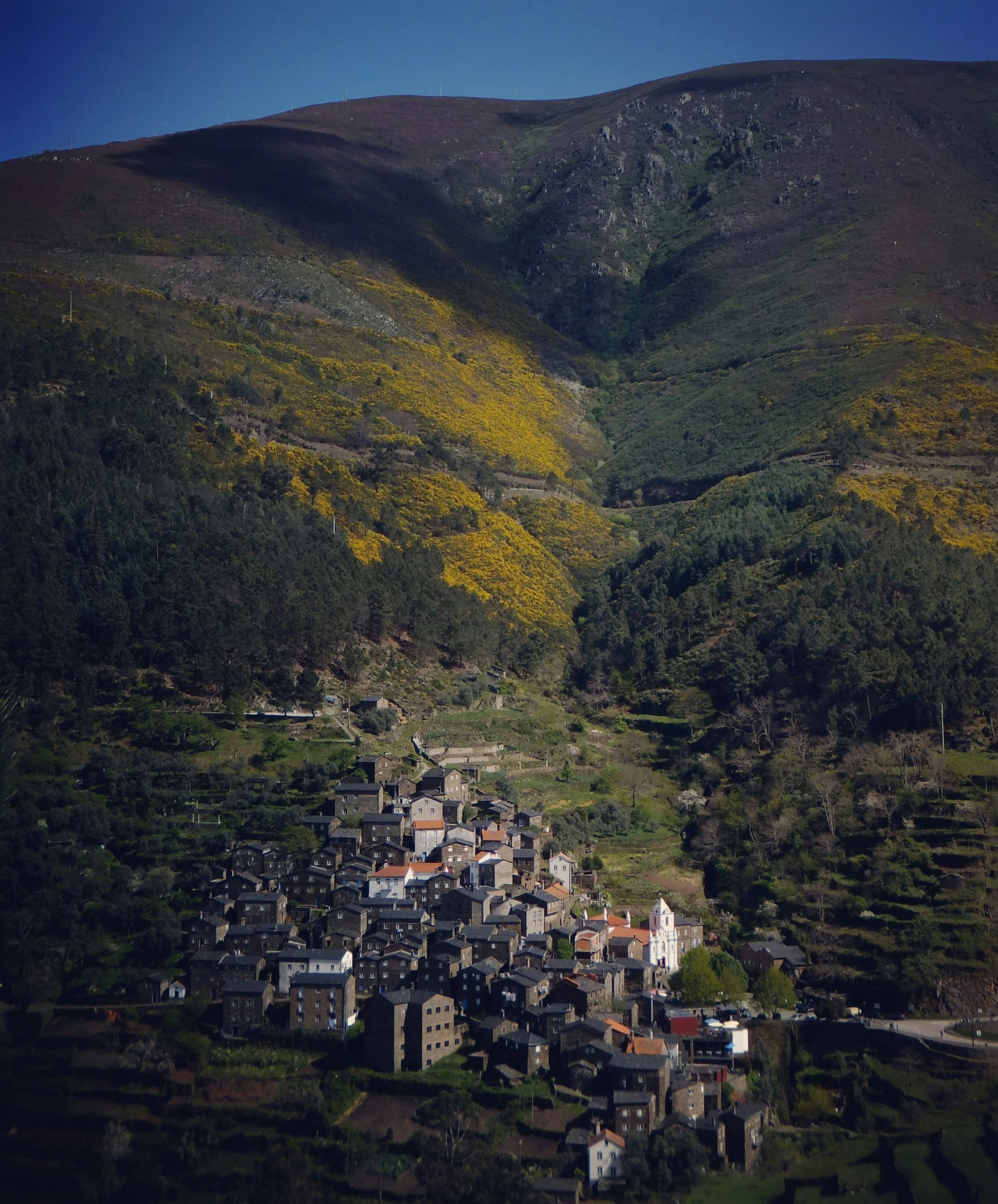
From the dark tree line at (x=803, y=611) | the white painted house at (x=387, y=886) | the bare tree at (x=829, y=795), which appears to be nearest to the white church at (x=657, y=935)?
the white painted house at (x=387, y=886)

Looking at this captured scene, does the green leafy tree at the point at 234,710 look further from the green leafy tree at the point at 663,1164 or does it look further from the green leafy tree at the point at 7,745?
the green leafy tree at the point at 663,1164

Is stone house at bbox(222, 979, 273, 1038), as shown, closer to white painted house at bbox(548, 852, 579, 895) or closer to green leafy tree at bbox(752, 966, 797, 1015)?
white painted house at bbox(548, 852, 579, 895)

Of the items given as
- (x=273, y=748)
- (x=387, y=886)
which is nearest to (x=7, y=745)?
(x=273, y=748)

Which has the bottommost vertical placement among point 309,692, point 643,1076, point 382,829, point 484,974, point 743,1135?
point 743,1135

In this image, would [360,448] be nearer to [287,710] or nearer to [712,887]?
[287,710]

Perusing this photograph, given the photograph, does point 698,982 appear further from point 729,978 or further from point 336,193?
point 336,193

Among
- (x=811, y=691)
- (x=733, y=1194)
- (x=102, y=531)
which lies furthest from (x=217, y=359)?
(x=733, y=1194)
